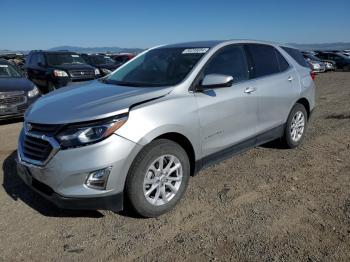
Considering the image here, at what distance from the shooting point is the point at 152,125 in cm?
344

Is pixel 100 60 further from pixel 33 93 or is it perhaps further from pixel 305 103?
pixel 305 103

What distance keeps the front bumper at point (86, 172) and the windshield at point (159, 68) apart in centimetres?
113

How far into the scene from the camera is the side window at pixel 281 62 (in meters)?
5.46

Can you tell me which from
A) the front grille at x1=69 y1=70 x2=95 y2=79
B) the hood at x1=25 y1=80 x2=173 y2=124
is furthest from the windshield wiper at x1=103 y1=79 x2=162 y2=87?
the front grille at x1=69 y1=70 x2=95 y2=79

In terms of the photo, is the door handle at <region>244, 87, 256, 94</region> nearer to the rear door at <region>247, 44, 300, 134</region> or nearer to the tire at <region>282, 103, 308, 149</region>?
the rear door at <region>247, 44, 300, 134</region>

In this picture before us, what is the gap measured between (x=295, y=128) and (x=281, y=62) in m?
1.05

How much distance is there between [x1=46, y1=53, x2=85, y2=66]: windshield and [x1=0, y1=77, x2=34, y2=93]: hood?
12.2 ft

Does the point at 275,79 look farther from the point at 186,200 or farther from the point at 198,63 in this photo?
the point at 186,200

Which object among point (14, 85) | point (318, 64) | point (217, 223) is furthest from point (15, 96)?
point (318, 64)

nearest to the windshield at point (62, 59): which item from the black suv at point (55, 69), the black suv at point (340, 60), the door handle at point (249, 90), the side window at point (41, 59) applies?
the black suv at point (55, 69)

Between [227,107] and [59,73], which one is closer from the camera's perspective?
[227,107]

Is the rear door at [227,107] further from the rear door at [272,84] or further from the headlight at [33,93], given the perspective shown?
the headlight at [33,93]

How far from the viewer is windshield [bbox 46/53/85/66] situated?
Result: 1285 cm

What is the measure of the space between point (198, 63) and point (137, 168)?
4.79ft
